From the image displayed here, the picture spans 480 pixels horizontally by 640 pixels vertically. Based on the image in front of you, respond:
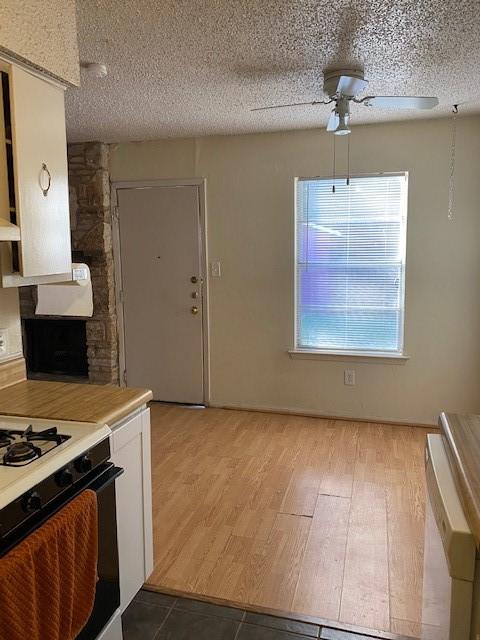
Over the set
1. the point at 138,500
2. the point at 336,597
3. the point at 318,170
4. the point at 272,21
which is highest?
the point at 272,21

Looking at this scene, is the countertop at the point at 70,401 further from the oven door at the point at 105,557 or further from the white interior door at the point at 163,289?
the white interior door at the point at 163,289

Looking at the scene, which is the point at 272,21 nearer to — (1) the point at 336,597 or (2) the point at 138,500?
(2) the point at 138,500

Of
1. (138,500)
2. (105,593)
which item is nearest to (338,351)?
(138,500)

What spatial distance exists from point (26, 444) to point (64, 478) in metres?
0.16

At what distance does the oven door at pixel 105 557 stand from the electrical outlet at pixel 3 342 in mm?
830

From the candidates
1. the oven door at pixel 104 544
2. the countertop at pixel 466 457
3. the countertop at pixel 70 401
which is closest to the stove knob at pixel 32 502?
the oven door at pixel 104 544

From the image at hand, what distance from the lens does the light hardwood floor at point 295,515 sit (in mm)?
2166

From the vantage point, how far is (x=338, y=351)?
14.0 feet

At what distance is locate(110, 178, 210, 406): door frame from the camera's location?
4438 millimetres

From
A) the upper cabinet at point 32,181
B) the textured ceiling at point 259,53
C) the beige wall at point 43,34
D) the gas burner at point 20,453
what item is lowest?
the gas burner at point 20,453

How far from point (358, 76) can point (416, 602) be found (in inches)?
101

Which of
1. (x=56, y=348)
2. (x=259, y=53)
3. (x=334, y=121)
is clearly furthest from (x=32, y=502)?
(x=56, y=348)

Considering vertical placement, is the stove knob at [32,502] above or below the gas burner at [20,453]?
below

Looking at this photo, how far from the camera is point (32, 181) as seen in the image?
1.76 metres
